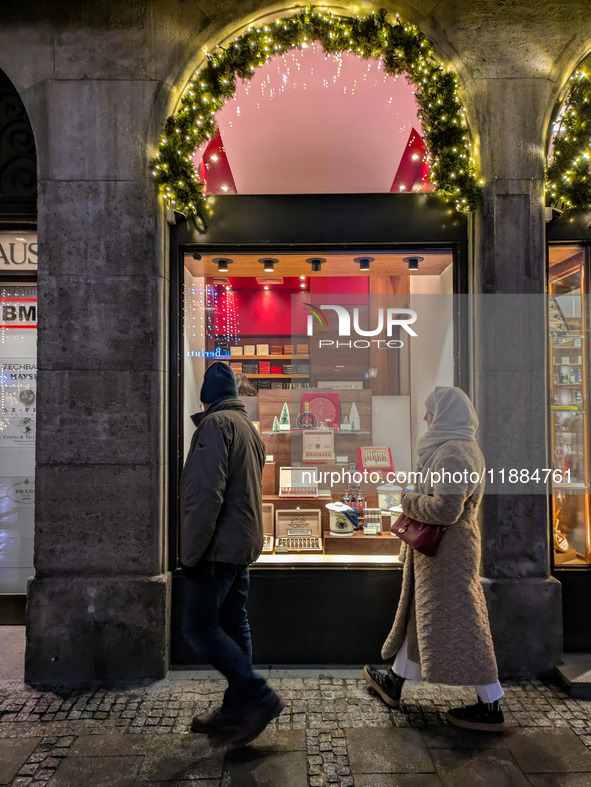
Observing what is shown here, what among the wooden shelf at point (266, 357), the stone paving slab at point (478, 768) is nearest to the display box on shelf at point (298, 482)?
the wooden shelf at point (266, 357)

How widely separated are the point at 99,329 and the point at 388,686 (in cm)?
323

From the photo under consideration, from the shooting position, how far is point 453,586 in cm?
294

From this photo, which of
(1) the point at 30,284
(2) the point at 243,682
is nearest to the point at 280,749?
(2) the point at 243,682

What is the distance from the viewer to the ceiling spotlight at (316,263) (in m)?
4.11

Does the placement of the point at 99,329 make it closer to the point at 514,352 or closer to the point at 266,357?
the point at 266,357

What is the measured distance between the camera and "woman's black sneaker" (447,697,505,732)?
2914 mm

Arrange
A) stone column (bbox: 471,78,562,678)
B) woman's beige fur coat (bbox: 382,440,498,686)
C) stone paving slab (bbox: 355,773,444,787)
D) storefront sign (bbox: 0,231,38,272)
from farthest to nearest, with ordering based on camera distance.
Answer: storefront sign (bbox: 0,231,38,272), stone column (bbox: 471,78,562,678), woman's beige fur coat (bbox: 382,440,498,686), stone paving slab (bbox: 355,773,444,787)

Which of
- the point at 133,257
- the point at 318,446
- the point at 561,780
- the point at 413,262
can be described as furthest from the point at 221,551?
the point at 413,262

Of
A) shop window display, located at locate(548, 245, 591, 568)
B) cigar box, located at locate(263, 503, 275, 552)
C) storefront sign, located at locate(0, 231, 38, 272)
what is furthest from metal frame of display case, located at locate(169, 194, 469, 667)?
storefront sign, located at locate(0, 231, 38, 272)

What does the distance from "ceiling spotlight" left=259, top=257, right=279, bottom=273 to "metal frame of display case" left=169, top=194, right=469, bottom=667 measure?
0.32ft

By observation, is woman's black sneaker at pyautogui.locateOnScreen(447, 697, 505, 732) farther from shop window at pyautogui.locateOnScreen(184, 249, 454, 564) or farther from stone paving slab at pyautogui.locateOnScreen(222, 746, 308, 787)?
shop window at pyautogui.locateOnScreen(184, 249, 454, 564)

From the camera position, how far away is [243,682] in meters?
2.77

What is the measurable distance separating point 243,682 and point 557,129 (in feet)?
15.1

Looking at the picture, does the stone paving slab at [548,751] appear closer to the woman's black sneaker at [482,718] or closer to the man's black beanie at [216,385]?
the woman's black sneaker at [482,718]
